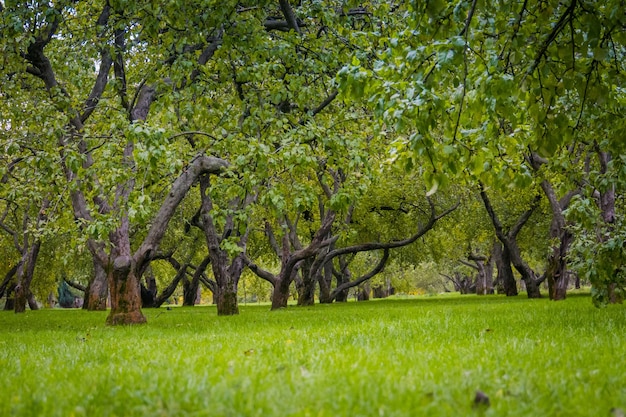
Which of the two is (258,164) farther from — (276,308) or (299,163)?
(276,308)

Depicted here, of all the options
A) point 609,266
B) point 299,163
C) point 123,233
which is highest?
point 299,163

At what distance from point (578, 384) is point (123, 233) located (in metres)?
11.6

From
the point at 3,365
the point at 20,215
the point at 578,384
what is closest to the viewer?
the point at 578,384

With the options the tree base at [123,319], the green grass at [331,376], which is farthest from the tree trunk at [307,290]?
the green grass at [331,376]

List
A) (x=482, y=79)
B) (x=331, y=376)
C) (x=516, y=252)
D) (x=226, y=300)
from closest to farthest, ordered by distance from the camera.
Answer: (x=331, y=376) < (x=482, y=79) < (x=226, y=300) < (x=516, y=252)

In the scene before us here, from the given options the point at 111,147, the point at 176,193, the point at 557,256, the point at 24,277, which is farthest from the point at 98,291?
the point at 557,256

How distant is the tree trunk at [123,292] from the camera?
506 inches

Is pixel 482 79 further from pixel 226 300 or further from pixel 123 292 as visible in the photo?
pixel 226 300

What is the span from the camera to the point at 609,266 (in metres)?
9.17

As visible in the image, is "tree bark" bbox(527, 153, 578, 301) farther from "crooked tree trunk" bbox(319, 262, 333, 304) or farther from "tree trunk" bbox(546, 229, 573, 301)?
"crooked tree trunk" bbox(319, 262, 333, 304)

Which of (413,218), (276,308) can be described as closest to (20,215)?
(276,308)

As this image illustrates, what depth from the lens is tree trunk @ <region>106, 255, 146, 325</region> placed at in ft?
42.2

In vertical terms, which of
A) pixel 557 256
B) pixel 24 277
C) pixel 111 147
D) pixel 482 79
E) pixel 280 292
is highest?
pixel 111 147

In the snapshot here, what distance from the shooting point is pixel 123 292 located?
43.1 ft
